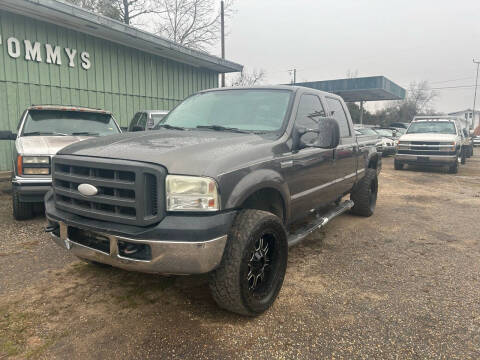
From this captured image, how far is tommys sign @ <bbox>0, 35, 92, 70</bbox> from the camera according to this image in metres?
9.06

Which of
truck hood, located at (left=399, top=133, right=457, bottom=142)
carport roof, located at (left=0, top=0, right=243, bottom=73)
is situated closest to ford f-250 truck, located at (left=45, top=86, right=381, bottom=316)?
carport roof, located at (left=0, top=0, right=243, bottom=73)

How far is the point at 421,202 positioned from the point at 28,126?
24.4 ft

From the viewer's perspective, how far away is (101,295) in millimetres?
2984

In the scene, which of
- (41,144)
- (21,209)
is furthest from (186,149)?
(21,209)

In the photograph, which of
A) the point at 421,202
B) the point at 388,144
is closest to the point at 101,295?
the point at 421,202

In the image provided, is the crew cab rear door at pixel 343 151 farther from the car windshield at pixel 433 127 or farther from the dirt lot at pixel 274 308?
the car windshield at pixel 433 127

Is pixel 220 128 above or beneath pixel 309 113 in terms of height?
beneath

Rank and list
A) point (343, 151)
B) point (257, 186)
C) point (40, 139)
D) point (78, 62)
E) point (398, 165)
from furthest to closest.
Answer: point (398, 165) < point (78, 62) < point (40, 139) < point (343, 151) < point (257, 186)

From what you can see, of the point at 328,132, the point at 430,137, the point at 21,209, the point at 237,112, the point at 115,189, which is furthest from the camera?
the point at 430,137

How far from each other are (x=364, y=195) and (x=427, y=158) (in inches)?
305

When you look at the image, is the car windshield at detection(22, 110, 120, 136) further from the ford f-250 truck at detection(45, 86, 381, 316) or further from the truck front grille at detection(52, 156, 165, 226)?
the truck front grille at detection(52, 156, 165, 226)

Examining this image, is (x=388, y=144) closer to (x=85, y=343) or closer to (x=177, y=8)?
(x=177, y=8)

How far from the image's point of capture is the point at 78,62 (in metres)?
10.5

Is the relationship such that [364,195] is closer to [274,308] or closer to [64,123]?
[274,308]
